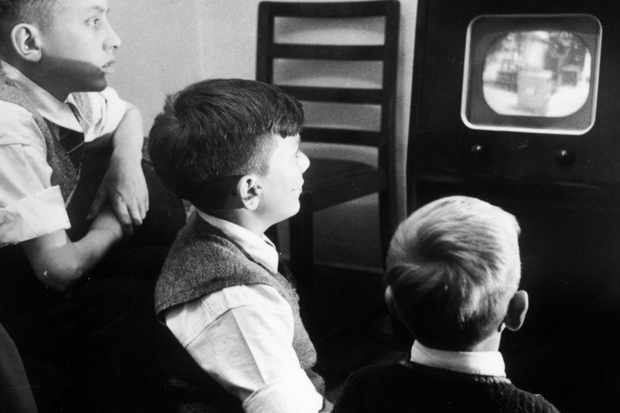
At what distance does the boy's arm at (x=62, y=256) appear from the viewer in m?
1.17

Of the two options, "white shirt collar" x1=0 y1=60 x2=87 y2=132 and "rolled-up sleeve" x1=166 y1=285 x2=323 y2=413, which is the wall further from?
"rolled-up sleeve" x1=166 y1=285 x2=323 y2=413

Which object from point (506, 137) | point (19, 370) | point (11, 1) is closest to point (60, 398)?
point (19, 370)

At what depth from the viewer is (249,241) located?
4.05 ft

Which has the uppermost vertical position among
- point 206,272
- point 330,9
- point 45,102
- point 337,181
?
point 330,9

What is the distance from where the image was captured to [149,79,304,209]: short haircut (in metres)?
1.22

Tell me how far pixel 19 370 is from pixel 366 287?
1908mm

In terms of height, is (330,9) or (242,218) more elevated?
(330,9)

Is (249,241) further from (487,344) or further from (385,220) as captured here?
(385,220)

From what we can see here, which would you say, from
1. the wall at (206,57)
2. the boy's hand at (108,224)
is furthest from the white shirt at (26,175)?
the wall at (206,57)

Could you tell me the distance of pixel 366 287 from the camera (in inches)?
111

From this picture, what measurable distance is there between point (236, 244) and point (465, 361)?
0.41 meters

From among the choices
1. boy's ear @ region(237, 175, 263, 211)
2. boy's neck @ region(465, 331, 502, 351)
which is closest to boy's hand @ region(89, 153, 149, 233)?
boy's ear @ region(237, 175, 263, 211)

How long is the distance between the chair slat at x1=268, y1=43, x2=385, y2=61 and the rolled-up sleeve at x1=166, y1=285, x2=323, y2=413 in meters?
1.52

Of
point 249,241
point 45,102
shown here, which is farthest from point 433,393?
point 45,102
